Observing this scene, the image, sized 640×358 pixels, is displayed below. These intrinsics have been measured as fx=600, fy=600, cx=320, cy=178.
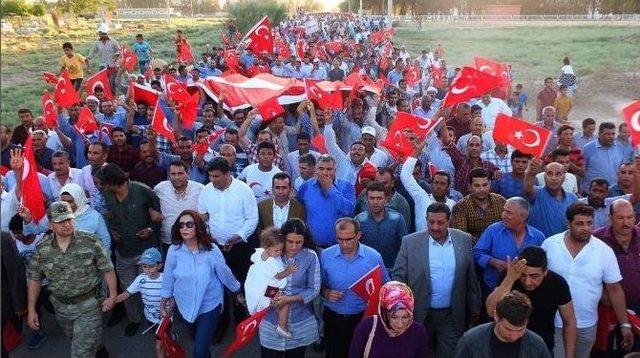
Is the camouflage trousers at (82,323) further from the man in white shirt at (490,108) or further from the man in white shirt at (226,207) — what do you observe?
the man in white shirt at (490,108)

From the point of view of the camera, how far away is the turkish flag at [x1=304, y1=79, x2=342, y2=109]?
9422 millimetres

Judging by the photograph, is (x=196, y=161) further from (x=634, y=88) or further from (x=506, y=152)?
(x=634, y=88)

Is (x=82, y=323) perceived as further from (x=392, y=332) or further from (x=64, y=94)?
(x=64, y=94)

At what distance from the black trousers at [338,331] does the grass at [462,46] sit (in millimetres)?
14911

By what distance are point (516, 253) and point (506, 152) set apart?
8.46 ft

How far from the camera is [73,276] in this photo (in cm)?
474

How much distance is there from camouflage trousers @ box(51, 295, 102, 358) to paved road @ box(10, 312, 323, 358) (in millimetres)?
756

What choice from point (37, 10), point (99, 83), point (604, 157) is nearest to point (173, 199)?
point (99, 83)

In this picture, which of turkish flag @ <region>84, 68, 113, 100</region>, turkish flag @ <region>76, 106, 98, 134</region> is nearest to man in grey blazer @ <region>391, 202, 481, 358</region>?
turkish flag @ <region>76, 106, 98, 134</region>

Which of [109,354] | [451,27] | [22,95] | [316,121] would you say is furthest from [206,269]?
[451,27]

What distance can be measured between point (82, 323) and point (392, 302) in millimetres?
2685

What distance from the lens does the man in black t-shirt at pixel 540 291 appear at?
4.00 metres

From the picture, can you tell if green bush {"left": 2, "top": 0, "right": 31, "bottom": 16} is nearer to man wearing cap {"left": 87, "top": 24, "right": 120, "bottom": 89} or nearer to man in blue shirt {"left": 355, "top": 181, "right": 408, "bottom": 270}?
man wearing cap {"left": 87, "top": 24, "right": 120, "bottom": 89}

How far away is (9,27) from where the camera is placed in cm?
3084
